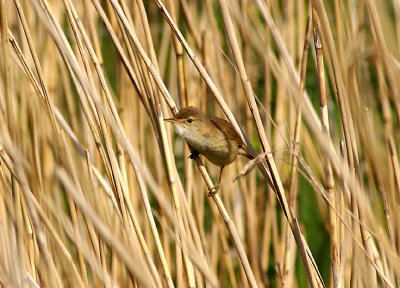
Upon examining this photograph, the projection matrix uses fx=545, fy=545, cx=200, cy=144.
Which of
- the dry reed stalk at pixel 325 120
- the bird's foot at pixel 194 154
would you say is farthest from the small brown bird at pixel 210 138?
the dry reed stalk at pixel 325 120

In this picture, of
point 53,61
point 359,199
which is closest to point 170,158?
point 359,199

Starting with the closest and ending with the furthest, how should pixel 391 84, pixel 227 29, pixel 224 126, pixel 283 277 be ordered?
pixel 391 84 < pixel 227 29 < pixel 283 277 < pixel 224 126

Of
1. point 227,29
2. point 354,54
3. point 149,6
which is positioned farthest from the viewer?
point 149,6

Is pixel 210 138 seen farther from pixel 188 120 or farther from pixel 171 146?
pixel 171 146

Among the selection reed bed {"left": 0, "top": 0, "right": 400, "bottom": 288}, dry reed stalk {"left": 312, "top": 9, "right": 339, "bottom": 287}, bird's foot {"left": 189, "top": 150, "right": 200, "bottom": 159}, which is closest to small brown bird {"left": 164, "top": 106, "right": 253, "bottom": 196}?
bird's foot {"left": 189, "top": 150, "right": 200, "bottom": 159}

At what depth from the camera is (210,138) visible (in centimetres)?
193

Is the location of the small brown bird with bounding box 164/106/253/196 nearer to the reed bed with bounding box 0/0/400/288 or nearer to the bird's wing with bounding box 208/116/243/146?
the bird's wing with bounding box 208/116/243/146

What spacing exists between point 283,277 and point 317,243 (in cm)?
101

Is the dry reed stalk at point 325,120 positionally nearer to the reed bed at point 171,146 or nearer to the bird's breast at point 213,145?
the reed bed at point 171,146

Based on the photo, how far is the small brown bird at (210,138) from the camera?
1849 millimetres

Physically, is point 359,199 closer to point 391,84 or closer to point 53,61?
point 391,84

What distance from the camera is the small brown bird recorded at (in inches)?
72.8

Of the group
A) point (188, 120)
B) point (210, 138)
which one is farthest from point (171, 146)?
point (210, 138)

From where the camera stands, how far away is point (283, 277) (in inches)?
60.9
